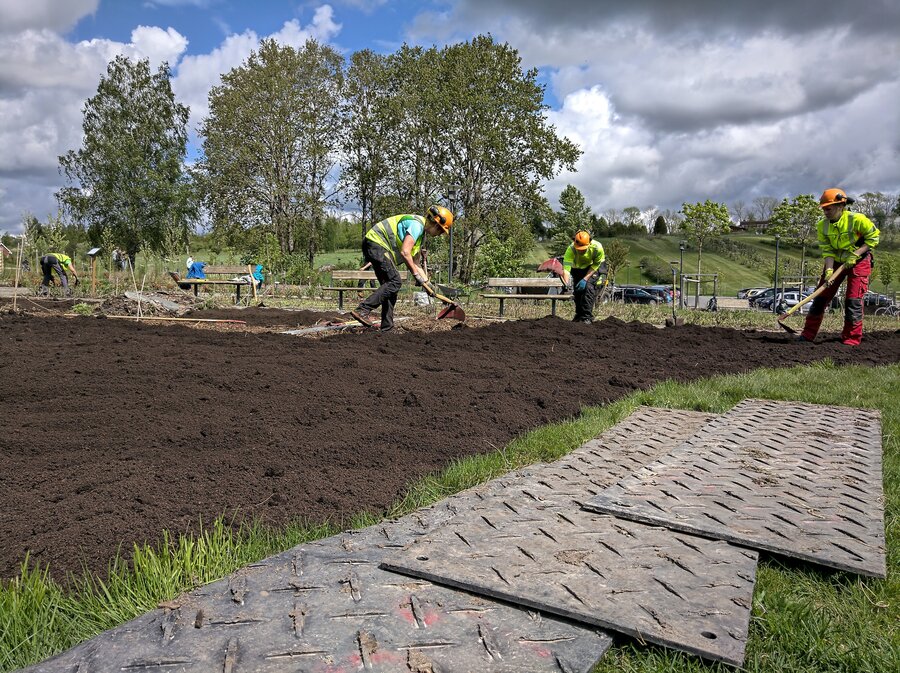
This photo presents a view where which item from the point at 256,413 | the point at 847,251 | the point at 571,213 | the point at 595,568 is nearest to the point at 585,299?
the point at 847,251

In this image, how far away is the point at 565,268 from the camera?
38.3 feet

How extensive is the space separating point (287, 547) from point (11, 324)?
9.34 meters

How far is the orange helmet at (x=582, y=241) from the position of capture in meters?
11.5

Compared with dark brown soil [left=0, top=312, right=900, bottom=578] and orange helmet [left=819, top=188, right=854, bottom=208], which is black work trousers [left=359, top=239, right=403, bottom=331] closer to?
dark brown soil [left=0, top=312, right=900, bottom=578]

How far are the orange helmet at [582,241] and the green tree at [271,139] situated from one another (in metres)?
24.4

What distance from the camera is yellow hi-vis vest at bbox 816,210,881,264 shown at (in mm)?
8594

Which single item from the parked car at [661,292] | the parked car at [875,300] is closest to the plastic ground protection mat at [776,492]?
the parked car at [875,300]

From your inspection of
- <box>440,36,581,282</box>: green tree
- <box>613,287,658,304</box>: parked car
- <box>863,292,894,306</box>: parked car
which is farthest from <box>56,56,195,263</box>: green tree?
<box>863,292,894,306</box>: parked car

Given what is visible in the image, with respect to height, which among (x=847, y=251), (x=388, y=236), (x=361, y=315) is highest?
(x=388, y=236)

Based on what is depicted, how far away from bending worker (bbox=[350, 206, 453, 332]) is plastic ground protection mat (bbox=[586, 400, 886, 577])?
16.4ft

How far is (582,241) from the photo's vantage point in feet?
38.3

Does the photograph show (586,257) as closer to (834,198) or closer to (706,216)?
(834,198)

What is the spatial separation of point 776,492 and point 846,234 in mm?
7161

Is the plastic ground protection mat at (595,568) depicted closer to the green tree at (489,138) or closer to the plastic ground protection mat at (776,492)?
the plastic ground protection mat at (776,492)
